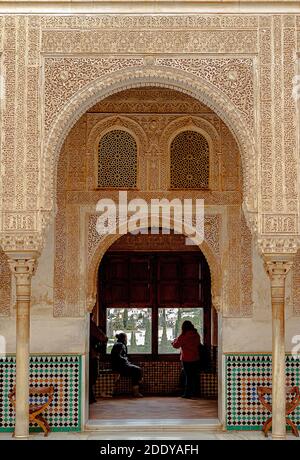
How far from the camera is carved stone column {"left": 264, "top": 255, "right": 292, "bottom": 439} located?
23.3ft

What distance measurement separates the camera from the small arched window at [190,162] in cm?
880

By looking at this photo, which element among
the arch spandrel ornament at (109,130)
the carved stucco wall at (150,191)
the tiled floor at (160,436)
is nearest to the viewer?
the tiled floor at (160,436)

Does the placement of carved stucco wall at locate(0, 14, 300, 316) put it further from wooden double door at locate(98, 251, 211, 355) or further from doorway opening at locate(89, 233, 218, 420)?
wooden double door at locate(98, 251, 211, 355)

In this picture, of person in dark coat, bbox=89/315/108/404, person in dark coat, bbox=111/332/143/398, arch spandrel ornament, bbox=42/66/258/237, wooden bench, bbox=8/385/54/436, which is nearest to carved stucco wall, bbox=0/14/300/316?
arch spandrel ornament, bbox=42/66/258/237

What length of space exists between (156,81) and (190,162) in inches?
61.7

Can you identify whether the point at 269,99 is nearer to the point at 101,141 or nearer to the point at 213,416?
the point at 101,141

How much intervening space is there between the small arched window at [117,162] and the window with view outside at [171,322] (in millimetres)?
3558

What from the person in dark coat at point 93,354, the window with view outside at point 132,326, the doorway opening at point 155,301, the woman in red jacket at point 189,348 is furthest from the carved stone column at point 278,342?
the window with view outside at point 132,326

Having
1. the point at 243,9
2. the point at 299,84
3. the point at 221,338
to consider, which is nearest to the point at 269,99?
the point at 299,84

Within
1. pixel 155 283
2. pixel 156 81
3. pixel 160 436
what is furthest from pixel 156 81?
pixel 155 283

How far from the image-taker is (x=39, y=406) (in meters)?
7.99

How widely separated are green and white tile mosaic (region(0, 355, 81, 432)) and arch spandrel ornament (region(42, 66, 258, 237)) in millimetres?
1956

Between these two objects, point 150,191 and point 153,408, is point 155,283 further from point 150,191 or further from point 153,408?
point 150,191

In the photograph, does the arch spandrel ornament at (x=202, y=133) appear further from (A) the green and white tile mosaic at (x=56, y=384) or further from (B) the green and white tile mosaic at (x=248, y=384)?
(A) the green and white tile mosaic at (x=56, y=384)
